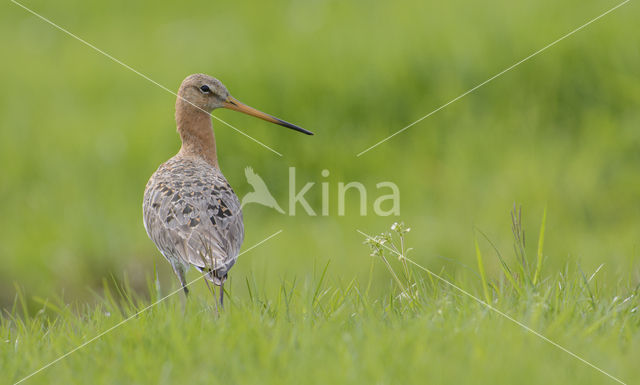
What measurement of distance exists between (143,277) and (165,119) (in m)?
2.28

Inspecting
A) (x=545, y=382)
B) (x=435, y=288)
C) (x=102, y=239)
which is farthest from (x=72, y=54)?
(x=545, y=382)

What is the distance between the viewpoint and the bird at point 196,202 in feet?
16.5

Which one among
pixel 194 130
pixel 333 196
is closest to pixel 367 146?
pixel 333 196

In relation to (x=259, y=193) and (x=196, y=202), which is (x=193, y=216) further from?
(x=259, y=193)

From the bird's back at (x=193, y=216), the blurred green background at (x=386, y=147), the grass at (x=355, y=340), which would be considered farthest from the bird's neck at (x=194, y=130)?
the blurred green background at (x=386, y=147)

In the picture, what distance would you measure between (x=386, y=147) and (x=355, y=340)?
5.89 metres

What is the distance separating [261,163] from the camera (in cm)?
985

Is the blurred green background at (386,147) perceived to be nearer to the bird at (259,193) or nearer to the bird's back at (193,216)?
the bird at (259,193)

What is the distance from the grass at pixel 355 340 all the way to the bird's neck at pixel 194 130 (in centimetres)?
108

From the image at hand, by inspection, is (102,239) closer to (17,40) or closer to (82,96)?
(82,96)

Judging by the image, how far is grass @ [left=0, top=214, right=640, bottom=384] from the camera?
3.82 metres

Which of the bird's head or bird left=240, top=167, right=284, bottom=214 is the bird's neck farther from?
bird left=240, top=167, right=284, bottom=214

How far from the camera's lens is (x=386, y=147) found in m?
9.88

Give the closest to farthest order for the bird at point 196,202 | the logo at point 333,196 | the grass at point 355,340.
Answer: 1. the grass at point 355,340
2. the bird at point 196,202
3. the logo at point 333,196
